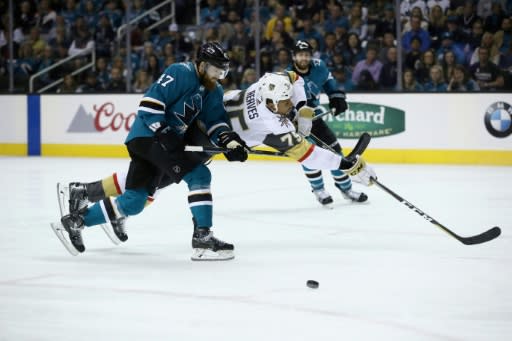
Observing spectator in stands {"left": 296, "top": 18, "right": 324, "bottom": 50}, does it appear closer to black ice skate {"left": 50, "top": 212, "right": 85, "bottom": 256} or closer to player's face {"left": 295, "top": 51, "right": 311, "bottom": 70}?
player's face {"left": 295, "top": 51, "right": 311, "bottom": 70}

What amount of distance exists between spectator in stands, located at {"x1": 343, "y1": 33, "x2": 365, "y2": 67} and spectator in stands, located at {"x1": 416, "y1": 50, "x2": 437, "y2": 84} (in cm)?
68

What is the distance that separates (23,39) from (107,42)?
129 cm

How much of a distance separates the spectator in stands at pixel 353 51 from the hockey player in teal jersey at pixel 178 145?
5888 millimetres

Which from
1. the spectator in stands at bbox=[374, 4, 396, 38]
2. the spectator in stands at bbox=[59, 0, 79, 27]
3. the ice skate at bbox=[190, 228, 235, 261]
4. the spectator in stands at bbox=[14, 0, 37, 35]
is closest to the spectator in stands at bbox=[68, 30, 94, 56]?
the spectator in stands at bbox=[59, 0, 79, 27]

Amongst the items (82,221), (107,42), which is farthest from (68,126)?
(82,221)

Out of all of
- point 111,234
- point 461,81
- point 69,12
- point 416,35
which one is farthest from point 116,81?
point 111,234

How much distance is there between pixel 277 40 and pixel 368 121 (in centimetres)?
148

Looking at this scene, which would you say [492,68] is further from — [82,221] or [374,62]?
[82,221]

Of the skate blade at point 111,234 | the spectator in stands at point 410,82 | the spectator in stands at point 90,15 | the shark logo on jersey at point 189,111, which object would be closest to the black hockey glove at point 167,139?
the shark logo on jersey at point 189,111

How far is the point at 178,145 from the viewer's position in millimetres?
4730

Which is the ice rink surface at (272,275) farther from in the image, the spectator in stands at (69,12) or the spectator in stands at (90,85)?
the spectator in stands at (69,12)

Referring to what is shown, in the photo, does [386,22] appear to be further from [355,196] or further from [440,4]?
[355,196]

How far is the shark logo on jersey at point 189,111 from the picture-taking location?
15.9 ft

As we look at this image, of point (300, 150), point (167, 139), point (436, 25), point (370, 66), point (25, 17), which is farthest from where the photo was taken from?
point (25, 17)
